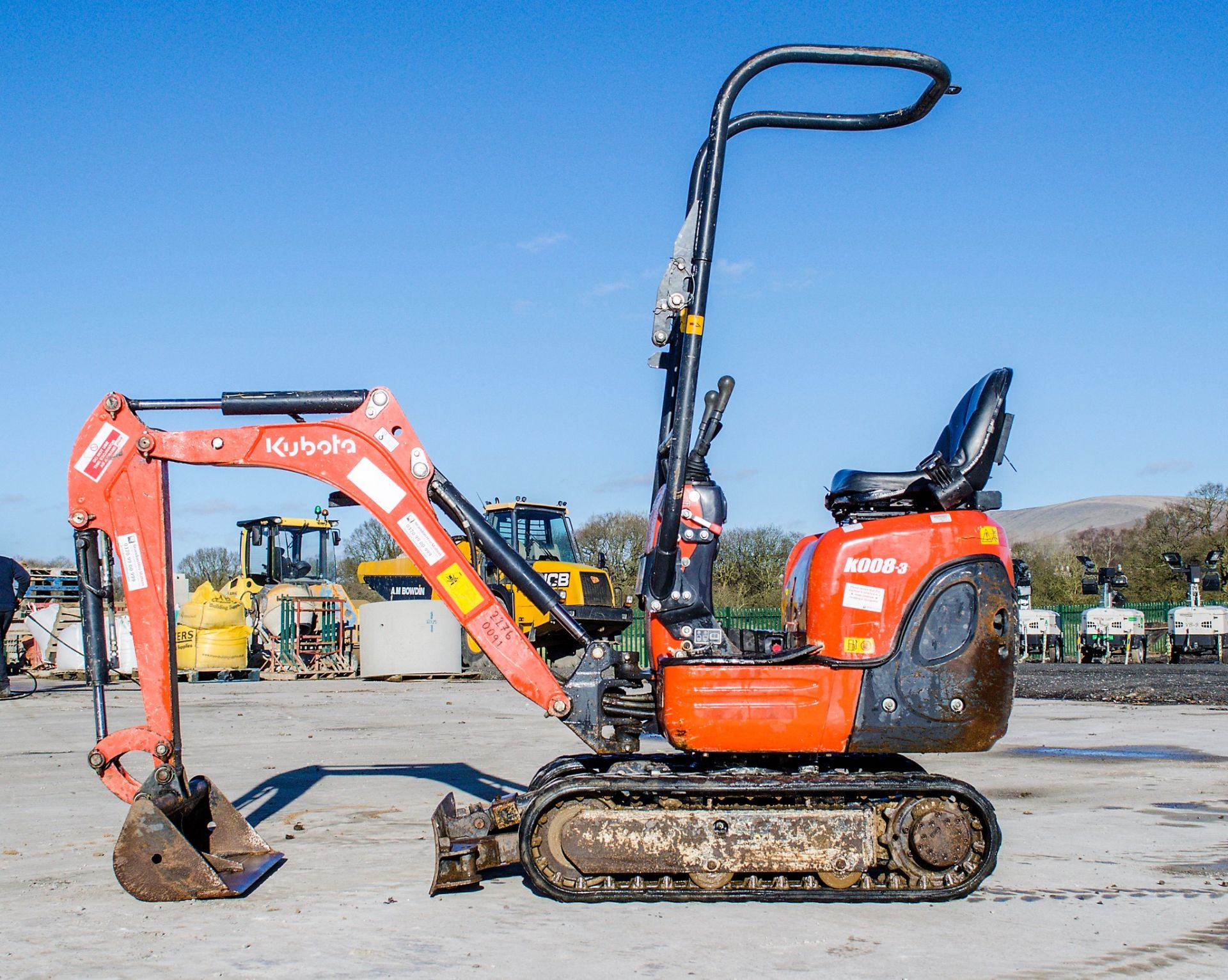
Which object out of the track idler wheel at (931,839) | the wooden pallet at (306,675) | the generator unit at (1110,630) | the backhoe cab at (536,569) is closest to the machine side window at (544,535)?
the backhoe cab at (536,569)

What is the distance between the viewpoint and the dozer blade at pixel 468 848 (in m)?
5.45

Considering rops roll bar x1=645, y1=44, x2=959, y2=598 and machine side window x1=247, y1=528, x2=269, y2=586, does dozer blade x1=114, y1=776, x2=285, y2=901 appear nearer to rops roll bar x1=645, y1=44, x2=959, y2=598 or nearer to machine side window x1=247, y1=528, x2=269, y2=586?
rops roll bar x1=645, y1=44, x2=959, y2=598

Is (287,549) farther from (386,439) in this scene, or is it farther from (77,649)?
(386,439)

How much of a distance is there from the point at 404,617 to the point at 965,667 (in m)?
17.8

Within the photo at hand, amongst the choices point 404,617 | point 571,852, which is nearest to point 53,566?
point 404,617

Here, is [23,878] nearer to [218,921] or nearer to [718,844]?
[218,921]

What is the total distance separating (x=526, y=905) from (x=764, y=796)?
1.21 metres

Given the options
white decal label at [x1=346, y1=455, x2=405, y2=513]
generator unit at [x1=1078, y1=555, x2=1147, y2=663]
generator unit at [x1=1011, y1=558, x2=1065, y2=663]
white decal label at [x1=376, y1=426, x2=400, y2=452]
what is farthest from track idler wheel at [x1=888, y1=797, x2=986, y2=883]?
generator unit at [x1=1078, y1=555, x2=1147, y2=663]

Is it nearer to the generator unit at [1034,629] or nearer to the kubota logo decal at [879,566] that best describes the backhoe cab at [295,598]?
the generator unit at [1034,629]

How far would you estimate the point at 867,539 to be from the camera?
218 inches

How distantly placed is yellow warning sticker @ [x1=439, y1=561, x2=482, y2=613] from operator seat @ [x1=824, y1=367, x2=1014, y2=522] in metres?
1.89

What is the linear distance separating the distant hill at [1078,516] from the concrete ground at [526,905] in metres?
144

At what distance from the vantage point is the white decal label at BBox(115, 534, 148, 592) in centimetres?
598

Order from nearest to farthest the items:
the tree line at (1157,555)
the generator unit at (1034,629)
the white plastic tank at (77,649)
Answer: the white plastic tank at (77,649) < the generator unit at (1034,629) < the tree line at (1157,555)
